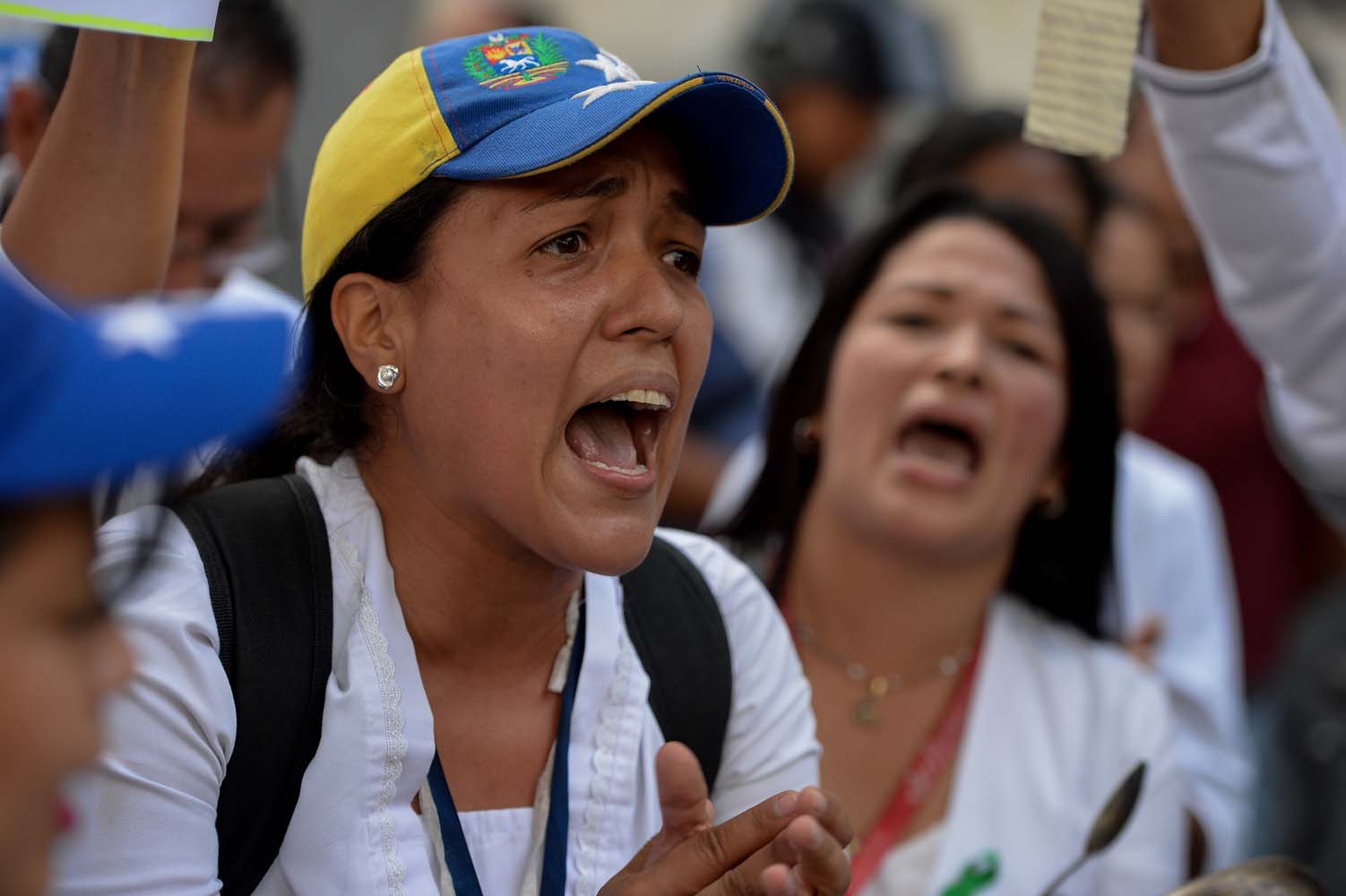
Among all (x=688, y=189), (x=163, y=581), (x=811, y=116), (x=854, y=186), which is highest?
(x=688, y=189)

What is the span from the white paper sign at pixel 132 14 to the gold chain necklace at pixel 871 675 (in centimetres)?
171

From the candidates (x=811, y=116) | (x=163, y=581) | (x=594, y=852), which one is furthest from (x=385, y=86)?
(x=811, y=116)

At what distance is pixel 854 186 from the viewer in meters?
7.94

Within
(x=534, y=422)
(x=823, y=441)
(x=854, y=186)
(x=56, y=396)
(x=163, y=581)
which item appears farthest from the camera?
(x=854, y=186)

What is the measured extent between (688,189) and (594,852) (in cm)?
83

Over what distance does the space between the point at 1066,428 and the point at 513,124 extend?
1688 millimetres

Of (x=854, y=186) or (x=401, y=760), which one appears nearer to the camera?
(x=401, y=760)

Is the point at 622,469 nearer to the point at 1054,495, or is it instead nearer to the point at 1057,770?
the point at 1057,770

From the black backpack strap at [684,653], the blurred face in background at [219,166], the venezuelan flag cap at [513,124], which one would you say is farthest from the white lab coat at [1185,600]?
the venezuelan flag cap at [513,124]

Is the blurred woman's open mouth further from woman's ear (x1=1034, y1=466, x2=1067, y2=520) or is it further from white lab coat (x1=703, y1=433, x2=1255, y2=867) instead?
white lab coat (x1=703, y1=433, x2=1255, y2=867)

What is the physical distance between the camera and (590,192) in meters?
1.83

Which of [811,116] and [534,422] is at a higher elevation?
[534,422]

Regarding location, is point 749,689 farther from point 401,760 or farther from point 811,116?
point 811,116

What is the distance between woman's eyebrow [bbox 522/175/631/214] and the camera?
181 centimetres
